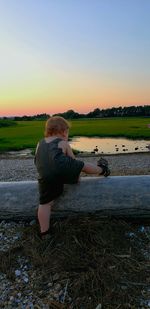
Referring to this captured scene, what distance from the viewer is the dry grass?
514 centimetres

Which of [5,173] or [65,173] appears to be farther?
[5,173]

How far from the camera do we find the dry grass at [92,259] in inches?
202

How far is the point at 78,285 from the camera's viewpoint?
17.2 ft

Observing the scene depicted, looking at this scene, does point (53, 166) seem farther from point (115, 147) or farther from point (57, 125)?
point (115, 147)

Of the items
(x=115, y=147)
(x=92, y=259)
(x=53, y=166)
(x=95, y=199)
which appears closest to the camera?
(x=92, y=259)

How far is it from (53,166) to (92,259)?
162cm

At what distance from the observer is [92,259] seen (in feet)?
18.9

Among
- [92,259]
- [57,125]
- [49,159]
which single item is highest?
[57,125]

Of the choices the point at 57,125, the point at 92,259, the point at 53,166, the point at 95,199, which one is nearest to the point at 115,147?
the point at 95,199

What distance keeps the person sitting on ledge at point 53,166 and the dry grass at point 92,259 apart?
0.36m

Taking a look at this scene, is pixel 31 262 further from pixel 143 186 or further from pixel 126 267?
pixel 143 186

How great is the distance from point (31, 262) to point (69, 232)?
0.81m

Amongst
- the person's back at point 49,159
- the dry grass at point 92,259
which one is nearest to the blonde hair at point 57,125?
the person's back at point 49,159

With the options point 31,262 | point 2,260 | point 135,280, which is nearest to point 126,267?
point 135,280
